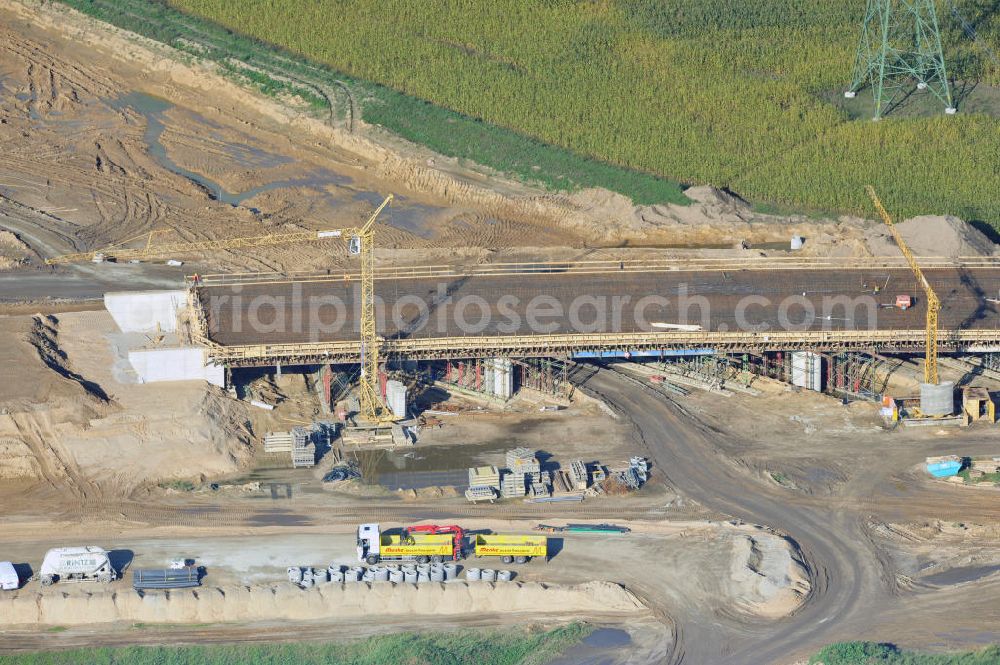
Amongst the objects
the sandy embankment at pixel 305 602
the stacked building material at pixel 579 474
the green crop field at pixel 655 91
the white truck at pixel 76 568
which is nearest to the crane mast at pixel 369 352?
the stacked building material at pixel 579 474

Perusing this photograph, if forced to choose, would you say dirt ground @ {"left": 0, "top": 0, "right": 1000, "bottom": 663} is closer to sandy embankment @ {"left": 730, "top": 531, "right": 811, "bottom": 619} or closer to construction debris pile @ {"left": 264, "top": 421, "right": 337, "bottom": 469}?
sandy embankment @ {"left": 730, "top": 531, "right": 811, "bottom": 619}

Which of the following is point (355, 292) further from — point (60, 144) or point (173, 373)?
point (60, 144)

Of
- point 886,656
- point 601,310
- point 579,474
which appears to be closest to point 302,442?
point 579,474

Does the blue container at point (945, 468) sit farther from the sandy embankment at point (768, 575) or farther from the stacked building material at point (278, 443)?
the stacked building material at point (278, 443)

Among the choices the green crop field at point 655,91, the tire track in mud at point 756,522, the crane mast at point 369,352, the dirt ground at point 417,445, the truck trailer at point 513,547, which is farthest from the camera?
the green crop field at point 655,91

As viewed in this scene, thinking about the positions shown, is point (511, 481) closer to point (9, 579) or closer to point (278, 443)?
point (278, 443)

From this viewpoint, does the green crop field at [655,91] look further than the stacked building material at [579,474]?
Yes

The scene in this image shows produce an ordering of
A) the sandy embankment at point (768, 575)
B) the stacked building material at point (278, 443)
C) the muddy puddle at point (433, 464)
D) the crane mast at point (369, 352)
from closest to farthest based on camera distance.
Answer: the sandy embankment at point (768, 575) < the muddy puddle at point (433, 464) < the stacked building material at point (278, 443) < the crane mast at point (369, 352)
